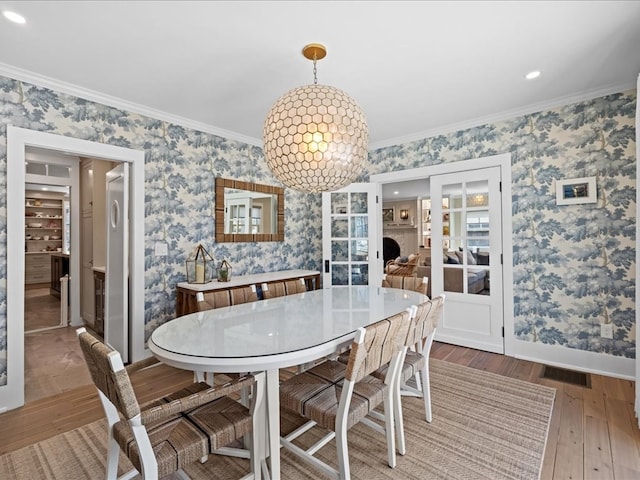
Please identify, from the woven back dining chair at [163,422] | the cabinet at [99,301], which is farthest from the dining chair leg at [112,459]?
the cabinet at [99,301]

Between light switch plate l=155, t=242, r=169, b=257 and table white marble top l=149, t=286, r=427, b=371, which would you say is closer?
table white marble top l=149, t=286, r=427, b=371

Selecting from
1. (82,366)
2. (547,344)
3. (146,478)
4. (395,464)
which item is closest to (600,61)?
(547,344)

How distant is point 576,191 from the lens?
298 centimetres

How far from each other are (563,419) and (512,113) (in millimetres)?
2740

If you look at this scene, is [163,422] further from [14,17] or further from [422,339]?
[14,17]

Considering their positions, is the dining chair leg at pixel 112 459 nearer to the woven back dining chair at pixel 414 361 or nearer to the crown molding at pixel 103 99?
the woven back dining chair at pixel 414 361

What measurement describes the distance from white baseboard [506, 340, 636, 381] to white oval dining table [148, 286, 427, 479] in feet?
5.79

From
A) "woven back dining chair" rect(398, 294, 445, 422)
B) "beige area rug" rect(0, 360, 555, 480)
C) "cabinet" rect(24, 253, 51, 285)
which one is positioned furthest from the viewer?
"cabinet" rect(24, 253, 51, 285)

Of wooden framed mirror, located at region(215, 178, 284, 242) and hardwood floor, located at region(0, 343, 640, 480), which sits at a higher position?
wooden framed mirror, located at region(215, 178, 284, 242)

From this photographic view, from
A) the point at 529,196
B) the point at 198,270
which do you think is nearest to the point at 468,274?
the point at 529,196

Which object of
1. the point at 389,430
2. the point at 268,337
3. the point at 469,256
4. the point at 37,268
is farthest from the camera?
the point at 37,268

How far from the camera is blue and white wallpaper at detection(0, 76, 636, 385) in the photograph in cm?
276

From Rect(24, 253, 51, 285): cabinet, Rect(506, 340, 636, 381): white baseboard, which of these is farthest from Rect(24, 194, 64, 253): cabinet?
Rect(506, 340, 636, 381): white baseboard

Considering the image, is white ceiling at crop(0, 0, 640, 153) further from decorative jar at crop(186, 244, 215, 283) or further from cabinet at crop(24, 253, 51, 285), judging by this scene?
cabinet at crop(24, 253, 51, 285)
